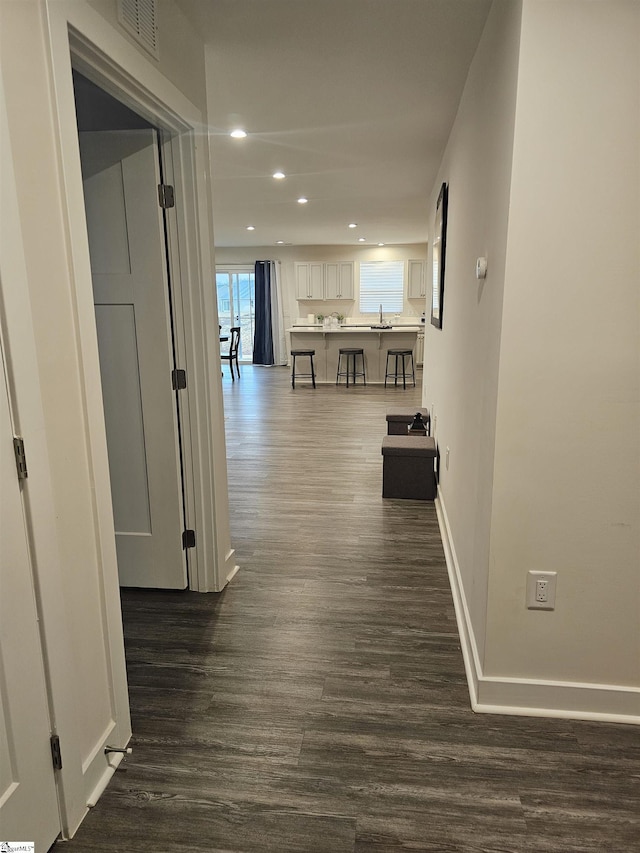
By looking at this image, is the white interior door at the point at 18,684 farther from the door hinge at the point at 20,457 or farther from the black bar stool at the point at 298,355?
the black bar stool at the point at 298,355

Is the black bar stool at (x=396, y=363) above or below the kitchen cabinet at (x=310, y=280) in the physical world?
below

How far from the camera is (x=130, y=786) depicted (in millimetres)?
1597

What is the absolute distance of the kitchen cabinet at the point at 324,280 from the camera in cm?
1159

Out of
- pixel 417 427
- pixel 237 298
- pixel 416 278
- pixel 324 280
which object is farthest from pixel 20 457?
pixel 237 298

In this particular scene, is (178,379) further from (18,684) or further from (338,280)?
(338,280)

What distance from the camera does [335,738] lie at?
177 centimetres

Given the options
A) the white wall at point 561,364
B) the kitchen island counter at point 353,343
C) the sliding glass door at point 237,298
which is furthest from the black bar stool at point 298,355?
the white wall at point 561,364

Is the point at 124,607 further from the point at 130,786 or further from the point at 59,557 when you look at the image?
the point at 59,557

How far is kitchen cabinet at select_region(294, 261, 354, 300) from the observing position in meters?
11.6

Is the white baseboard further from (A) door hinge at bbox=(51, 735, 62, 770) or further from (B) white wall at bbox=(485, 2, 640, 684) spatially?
(A) door hinge at bbox=(51, 735, 62, 770)

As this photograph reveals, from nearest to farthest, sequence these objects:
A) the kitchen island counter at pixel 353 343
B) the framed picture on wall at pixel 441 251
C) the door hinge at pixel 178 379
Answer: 1. the door hinge at pixel 178 379
2. the framed picture on wall at pixel 441 251
3. the kitchen island counter at pixel 353 343

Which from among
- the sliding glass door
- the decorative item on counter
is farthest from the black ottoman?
the sliding glass door

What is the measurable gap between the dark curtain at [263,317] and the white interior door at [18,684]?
11056 millimetres

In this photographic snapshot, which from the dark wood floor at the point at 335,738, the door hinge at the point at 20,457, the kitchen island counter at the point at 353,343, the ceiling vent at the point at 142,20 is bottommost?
the dark wood floor at the point at 335,738
